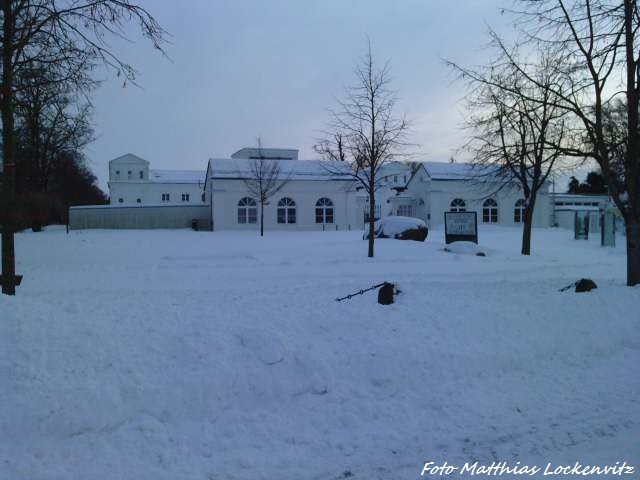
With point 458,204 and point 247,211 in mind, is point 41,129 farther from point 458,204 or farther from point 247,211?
point 458,204

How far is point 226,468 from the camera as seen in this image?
393cm

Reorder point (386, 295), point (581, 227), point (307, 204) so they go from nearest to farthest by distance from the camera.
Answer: point (386, 295)
point (581, 227)
point (307, 204)

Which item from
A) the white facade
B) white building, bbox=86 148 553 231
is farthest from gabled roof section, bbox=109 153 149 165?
white building, bbox=86 148 553 231

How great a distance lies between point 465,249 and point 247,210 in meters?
21.9

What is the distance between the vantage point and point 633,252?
10.2 meters

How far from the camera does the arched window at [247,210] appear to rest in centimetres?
3691

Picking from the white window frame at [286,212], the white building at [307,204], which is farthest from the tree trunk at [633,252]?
the white window frame at [286,212]

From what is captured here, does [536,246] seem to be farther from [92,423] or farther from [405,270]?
[92,423]

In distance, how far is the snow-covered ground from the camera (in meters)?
4.10

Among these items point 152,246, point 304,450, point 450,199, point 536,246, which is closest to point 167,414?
point 304,450

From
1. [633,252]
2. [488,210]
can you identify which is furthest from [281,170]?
[633,252]

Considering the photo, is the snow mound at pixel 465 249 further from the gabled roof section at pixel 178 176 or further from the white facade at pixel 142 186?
the gabled roof section at pixel 178 176

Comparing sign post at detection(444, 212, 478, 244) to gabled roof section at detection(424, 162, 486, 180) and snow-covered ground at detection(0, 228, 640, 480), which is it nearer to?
snow-covered ground at detection(0, 228, 640, 480)

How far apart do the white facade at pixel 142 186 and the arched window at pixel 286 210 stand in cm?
3041
